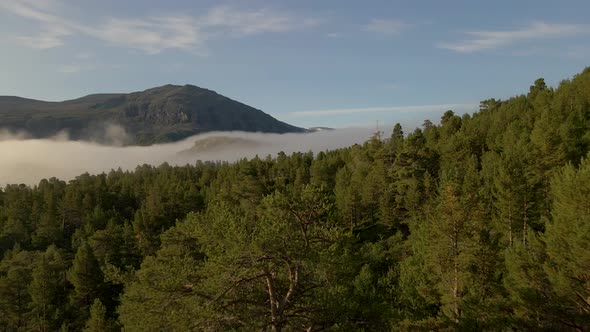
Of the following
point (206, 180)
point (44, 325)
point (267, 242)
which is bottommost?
point (44, 325)

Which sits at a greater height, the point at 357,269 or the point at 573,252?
the point at 573,252

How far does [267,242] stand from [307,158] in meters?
104

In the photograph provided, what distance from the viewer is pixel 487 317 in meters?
21.1

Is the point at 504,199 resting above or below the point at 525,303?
above

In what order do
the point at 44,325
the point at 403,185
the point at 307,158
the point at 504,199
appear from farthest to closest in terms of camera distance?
the point at 307,158 < the point at 403,185 < the point at 44,325 < the point at 504,199

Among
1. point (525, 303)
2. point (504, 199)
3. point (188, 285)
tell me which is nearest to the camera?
point (188, 285)

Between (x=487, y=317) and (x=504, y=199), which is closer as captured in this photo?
(x=487, y=317)

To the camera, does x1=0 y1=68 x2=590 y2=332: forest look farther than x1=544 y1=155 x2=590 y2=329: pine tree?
No

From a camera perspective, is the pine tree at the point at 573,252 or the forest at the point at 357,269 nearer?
the forest at the point at 357,269

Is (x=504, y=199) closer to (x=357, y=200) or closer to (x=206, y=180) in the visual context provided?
(x=357, y=200)

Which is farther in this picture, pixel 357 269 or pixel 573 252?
pixel 357 269

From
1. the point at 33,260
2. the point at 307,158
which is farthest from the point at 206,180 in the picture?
the point at 33,260

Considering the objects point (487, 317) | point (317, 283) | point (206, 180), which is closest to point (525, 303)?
point (487, 317)

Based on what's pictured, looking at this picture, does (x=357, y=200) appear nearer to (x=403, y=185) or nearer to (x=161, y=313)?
(x=403, y=185)
